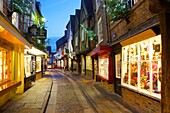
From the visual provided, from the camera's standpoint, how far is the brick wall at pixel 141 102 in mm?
7143

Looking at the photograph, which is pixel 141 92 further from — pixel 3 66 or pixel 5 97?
pixel 3 66

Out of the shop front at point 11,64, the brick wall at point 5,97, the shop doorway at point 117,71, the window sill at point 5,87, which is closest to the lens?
the window sill at point 5,87

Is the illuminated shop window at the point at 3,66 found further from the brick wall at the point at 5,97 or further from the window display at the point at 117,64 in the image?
the window display at the point at 117,64

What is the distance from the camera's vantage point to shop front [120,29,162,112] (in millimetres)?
7250

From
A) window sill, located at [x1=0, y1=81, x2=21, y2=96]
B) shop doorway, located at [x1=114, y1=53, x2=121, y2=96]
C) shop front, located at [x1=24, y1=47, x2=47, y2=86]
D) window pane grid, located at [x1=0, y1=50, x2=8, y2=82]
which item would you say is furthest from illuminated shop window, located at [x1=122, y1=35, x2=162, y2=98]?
shop front, located at [x1=24, y1=47, x2=47, y2=86]

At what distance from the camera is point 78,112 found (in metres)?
8.97

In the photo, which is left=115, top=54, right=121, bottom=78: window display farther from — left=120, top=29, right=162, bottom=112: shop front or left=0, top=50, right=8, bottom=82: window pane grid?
left=0, top=50, right=8, bottom=82: window pane grid

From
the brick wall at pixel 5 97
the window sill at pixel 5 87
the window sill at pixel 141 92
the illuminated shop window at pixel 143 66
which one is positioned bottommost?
the brick wall at pixel 5 97

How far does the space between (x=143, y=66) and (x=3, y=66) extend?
6534 mm

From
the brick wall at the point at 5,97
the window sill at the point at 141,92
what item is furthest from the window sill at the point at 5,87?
the window sill at the point at 141,92

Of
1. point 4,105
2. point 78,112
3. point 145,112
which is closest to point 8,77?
point 4,105

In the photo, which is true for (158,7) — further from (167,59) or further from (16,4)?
(16,4)

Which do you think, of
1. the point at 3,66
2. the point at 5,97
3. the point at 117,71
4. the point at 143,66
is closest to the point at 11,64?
the point at 3,66

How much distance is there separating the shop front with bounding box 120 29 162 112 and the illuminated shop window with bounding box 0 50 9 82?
18.5 feet
